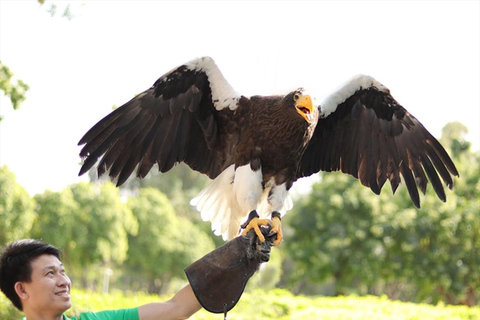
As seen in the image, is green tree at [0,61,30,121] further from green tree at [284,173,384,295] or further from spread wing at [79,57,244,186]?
Result: green tree at [284,173,384,295]

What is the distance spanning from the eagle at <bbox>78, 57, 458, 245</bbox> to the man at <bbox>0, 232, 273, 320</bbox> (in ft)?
3.72

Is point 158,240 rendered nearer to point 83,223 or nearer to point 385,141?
point 83,223

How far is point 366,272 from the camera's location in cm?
2148

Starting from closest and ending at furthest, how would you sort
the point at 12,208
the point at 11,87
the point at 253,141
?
the point at 253,141 → the point at 11,87 → the point at 12,208

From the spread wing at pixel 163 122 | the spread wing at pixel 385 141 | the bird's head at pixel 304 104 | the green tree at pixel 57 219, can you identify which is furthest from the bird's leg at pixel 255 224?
the green tree at pixel 57 219

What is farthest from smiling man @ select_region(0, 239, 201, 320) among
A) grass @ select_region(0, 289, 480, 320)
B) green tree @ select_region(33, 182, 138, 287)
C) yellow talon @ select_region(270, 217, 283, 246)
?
green tree @ select_region(33, 182, 138, 287)

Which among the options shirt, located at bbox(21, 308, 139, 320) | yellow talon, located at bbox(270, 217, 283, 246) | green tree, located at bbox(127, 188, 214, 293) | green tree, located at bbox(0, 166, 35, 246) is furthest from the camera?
green tree, located at bbox(127, 188, 214, 293)

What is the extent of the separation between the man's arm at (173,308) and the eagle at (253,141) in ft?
4.23

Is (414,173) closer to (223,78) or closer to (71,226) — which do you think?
(223,78)

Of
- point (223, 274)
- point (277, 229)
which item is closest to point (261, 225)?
point (277, 229)

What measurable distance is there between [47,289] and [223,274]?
798mm

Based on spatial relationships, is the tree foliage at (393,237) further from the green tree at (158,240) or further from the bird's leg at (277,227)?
the bird's leg at (277,227)

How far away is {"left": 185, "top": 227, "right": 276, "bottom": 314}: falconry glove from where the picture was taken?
261 centimetres

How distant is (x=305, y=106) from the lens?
4.18 meters
